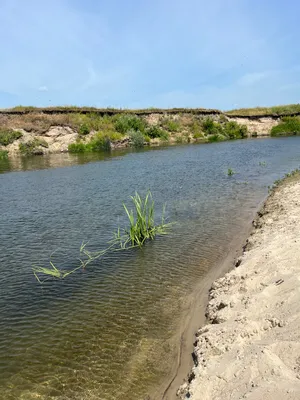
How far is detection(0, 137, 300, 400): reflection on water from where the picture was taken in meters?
5.38

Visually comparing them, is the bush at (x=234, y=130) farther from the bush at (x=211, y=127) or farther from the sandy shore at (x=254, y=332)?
the sandy shore at (x=254, y=332)

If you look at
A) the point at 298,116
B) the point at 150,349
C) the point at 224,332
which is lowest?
the point at 150,349

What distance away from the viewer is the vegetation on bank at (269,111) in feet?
230

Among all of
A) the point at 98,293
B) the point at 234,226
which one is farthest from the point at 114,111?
the point at 98,293

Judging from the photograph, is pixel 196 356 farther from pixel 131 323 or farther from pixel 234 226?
pixel 234 226

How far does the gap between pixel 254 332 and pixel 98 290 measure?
408cm

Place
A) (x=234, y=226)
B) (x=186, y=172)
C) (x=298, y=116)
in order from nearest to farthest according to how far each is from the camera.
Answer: (x=234, y=226), (x=186, y=172), (x=298, y=116)

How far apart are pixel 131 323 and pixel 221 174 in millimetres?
17324

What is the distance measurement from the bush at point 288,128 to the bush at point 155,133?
21.5 meters

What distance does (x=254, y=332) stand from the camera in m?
5.05

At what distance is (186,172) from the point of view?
24.2m

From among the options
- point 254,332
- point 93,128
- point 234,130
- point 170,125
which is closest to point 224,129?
point 234,130

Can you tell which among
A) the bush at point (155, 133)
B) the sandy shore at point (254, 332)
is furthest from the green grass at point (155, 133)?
the sandy shore at point (254, 332)

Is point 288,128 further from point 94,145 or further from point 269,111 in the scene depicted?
point 94,145
